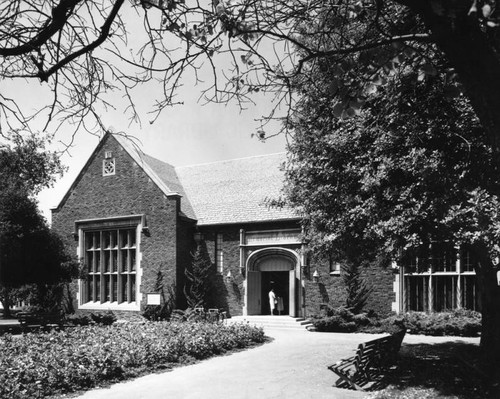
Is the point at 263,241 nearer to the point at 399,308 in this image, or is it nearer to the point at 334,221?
the point at 399,308

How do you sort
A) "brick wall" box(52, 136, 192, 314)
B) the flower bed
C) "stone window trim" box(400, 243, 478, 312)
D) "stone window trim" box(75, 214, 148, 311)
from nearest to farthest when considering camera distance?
the flower bed
"stone window trim" box(400, 243, 478, 312)
"brick wall" box(52, 136, 192, 314)
"stone window trim" box(75, 214, 148, 311)

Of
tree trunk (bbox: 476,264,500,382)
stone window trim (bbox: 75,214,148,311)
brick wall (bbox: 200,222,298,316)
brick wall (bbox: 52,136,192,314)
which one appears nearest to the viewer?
tree trunk (bbox: 476,264,500,382)

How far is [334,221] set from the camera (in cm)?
1154

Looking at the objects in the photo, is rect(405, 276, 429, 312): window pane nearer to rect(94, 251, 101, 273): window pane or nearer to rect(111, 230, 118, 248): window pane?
rect(111, 230, 118, 248): window pane

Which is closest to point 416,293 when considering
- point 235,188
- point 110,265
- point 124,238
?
point 235,188

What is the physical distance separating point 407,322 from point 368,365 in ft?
32.2

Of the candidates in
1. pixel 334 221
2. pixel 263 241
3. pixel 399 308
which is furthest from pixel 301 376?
pixel 263 241

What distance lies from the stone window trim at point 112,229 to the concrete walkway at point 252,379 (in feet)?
38.7

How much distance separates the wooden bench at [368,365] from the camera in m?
9.76

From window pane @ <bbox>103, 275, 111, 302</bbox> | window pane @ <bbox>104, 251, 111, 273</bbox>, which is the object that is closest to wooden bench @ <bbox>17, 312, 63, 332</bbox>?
window pane @ <bbox>103, 275, 111, 302</bbox>

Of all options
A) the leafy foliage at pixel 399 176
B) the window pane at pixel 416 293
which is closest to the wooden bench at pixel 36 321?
the leafy foliage at pixel 399 176

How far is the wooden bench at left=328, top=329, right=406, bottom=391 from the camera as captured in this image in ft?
32.0

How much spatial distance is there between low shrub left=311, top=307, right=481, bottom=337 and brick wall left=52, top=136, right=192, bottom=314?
7.73m

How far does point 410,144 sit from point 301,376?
5376 mm
